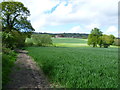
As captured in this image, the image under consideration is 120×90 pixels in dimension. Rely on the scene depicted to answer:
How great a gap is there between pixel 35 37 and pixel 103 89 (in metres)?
56.3

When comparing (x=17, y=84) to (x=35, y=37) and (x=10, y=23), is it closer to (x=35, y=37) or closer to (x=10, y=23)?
(x=10, y=23)

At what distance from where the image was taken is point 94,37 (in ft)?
224

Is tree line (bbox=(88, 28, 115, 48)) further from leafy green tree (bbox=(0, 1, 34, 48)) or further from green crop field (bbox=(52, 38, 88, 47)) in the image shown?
leafy green tree (bbox=(0, 1, 34, 48))

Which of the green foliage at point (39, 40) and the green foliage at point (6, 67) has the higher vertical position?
the green foliage at point (39, 40)

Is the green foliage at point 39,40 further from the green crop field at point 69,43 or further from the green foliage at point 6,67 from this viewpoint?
the green foliage at point 6,67

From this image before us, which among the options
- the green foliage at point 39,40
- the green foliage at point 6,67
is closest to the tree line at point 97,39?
the green foliage at point 39,40

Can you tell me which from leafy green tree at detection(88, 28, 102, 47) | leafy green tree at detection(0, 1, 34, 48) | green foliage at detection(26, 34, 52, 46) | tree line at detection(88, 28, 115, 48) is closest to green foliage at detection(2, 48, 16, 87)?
leafy green tree at detection(0, 1, 34, 48)

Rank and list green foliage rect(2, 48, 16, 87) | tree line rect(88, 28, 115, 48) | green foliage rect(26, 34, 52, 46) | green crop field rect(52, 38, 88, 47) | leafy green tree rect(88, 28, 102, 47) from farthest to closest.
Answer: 1. green crop field rect(52, 38, 88, 47)
2. tree line rect(88, 28, 115, 48)
3. leafy green tree rect(88, 28, 102, 47)
4. green foliage rect(26, 34, 52, 46)
5. green foliage rect(2, 48, 16, 87)

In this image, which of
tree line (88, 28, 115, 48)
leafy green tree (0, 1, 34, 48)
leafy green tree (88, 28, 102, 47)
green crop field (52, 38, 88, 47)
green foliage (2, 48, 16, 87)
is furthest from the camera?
green crop field (52, 38, 88, 47)

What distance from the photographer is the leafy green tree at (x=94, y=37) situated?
6838 cm

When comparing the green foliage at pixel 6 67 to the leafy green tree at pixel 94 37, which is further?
the leafy green tree at pixel 94 37

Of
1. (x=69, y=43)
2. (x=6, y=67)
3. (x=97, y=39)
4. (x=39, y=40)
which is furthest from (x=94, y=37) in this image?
(x=6, y=67)

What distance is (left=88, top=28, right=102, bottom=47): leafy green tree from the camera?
2692 inches

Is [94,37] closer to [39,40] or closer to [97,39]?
[97,39]
